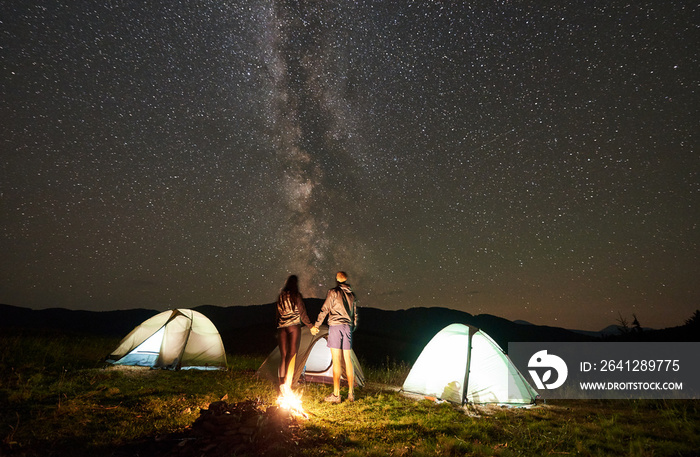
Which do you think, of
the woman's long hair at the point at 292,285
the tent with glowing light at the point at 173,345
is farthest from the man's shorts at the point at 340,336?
the tent with glowing light at the point at 173,345

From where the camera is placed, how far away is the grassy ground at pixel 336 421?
15.6 ft


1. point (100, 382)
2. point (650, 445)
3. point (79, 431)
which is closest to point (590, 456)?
point (650, 445)

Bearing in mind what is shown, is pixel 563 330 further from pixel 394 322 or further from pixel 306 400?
pixel 306 400

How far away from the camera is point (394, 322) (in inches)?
3725

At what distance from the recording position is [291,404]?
6.14 m

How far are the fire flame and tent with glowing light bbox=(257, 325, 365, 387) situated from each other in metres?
2.16

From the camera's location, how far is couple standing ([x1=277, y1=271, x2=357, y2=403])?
683 centimetres

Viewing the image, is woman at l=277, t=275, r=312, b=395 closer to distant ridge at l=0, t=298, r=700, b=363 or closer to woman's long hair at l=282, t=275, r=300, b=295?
woman's long hair at l=282, t=275, r=300, b=295

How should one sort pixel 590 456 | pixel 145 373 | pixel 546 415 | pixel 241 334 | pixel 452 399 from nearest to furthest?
1. pixel 590 456
2. pixel 546 415
3. pixel 452 399
4. pixel 145 373
5. pixel 241 334

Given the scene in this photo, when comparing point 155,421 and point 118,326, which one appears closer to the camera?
point 155,421

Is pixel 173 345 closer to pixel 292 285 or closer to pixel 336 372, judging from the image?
pixel 292 285

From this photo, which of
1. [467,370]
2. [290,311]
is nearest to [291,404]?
[290,311]

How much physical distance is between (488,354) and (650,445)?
3375 millimetres

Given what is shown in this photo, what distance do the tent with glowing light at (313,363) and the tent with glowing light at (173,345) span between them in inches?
95.4
